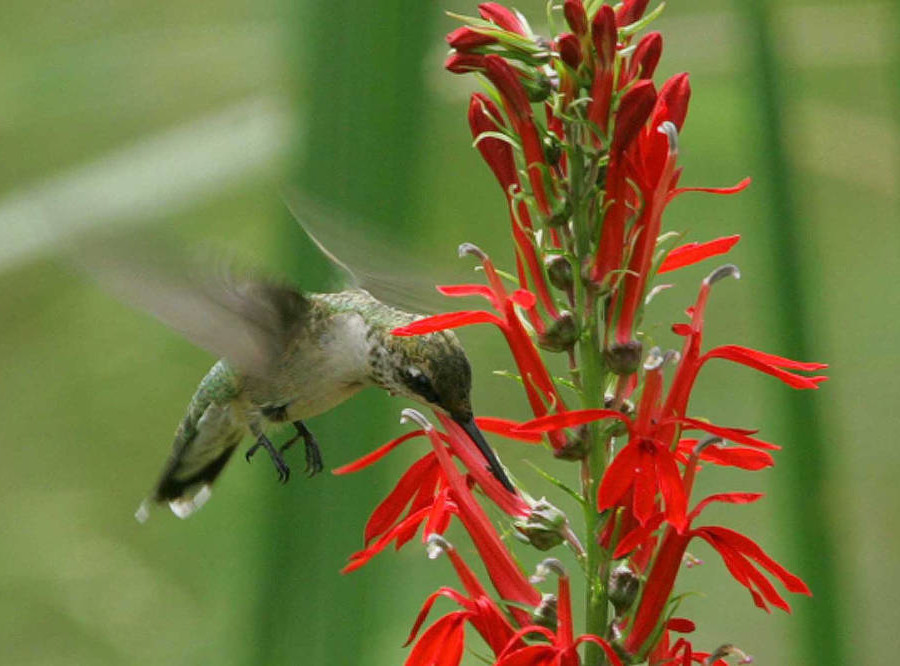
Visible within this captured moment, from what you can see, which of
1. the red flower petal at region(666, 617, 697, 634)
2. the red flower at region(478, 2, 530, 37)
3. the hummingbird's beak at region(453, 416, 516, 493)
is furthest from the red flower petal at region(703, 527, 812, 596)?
the red flower at region(478, 2, 530, 37)

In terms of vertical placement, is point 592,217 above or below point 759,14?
below

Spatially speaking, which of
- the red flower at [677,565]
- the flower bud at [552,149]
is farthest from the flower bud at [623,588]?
the flower bud at [552,149]

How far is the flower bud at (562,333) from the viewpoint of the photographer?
1.12 meters

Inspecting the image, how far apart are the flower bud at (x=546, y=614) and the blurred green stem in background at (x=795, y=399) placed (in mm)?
329

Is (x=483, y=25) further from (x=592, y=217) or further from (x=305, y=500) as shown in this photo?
(x=305, y=500)

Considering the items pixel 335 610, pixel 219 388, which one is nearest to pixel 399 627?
pixel 219 388

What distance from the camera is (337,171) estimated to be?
1166 mm

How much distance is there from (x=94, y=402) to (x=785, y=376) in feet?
7.76

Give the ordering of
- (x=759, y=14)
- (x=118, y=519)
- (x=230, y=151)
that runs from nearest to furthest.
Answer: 1. (x=759, y=14)
2. (x=230, y=151)
3. (x=118, y=519)

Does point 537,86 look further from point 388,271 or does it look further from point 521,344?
point 388,271

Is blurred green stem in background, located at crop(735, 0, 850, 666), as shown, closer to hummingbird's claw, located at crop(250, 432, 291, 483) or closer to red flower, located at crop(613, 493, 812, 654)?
red flower, located at crop(613, 493, 812, 654)

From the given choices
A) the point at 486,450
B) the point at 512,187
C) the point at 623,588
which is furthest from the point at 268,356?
the point at 623,588

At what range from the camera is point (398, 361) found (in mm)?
1472

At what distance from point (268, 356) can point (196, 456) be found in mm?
251
